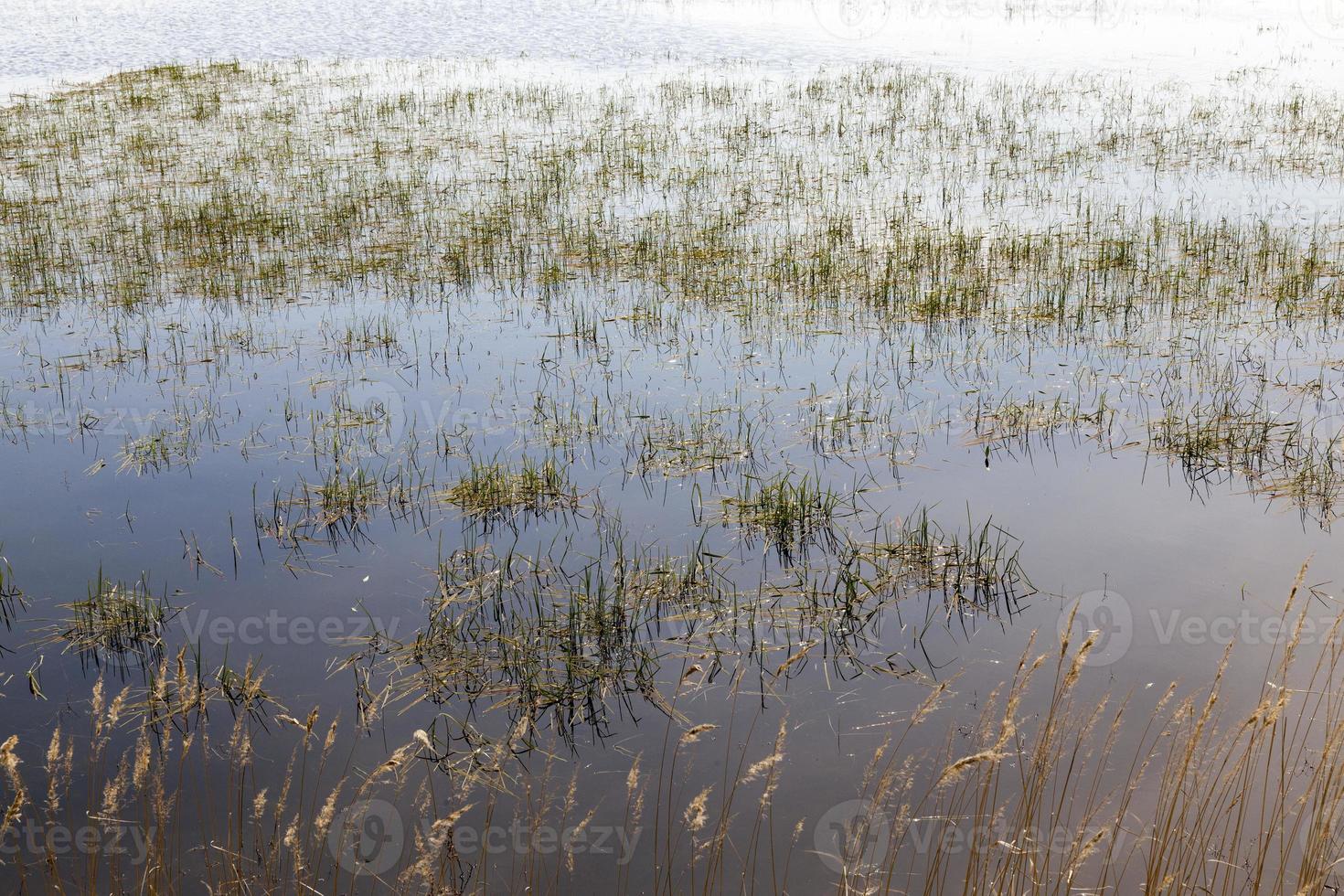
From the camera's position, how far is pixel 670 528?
22.2 ft

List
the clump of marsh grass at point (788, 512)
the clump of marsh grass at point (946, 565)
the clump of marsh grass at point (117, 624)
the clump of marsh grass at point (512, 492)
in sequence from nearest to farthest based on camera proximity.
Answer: the clump of marsh grass at point (117, 624)
the clump of marsh grass at point (946, 565)
the clump of marsh grass at point (788, 512)
the clump of marsh grass at point (512, 492)

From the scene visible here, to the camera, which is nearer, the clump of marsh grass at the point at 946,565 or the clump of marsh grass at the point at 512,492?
the clump of marsh grass at the point at 946,565

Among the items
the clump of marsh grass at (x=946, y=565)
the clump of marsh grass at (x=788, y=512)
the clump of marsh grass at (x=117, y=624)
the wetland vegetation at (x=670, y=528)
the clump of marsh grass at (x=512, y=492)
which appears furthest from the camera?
the clump of marsh grass at (x=512, y=492)

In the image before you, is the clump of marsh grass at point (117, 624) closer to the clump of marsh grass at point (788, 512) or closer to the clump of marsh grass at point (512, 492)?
the clump of marsh grass at point (512, 492)

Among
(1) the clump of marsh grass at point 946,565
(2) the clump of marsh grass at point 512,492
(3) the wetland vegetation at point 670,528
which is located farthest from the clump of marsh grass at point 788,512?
(2) the clump of marsh grass at point 512,492

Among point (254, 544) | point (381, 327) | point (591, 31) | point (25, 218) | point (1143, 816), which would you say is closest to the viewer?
point (1143, 816)

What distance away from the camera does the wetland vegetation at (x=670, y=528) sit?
4164 millimetres

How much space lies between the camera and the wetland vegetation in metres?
4.16

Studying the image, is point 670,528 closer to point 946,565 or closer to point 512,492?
point 512,492

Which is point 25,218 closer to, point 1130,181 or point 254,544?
point 254,544

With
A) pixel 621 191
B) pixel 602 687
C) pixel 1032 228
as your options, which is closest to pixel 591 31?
pixel 621 191

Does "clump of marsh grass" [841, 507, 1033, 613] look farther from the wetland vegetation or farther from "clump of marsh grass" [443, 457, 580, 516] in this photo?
"clump of marsh grass" [443, 457, 580, 516]

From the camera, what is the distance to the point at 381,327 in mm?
10781

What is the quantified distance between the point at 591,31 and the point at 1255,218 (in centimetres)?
2506
